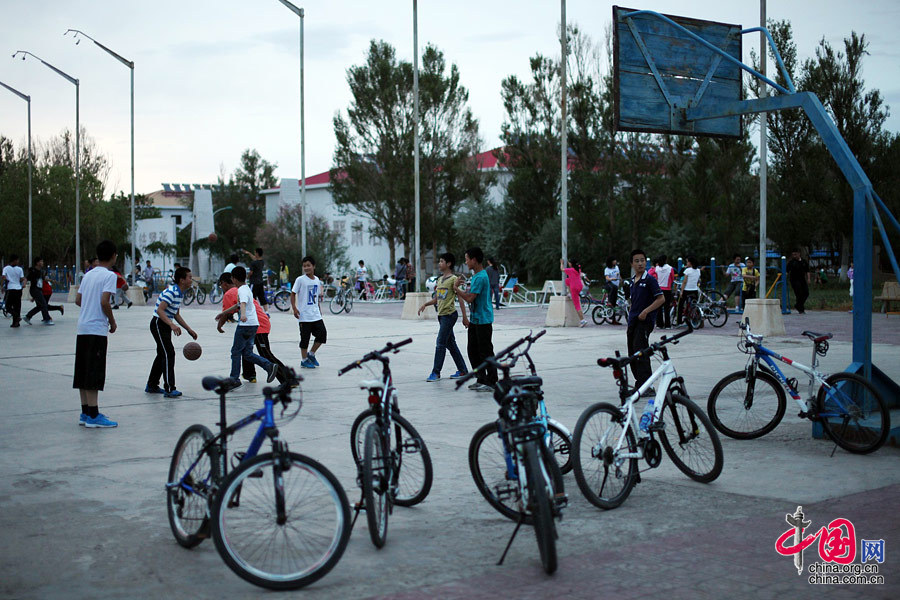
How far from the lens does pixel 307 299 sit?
1527cm

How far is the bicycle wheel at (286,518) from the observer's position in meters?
4.88

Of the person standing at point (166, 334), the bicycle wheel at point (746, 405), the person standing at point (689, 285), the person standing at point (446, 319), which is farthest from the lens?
the person standing at point (689, 285)

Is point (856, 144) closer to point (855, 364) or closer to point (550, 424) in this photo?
point (855, 364)

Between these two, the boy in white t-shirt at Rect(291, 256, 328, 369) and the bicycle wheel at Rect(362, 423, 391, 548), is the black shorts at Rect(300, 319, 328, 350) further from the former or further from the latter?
the bicycle wheel at Rect(362, 423, 391, 548)

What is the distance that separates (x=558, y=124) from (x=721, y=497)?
133 feet

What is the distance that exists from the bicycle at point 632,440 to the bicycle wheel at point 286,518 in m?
1.97

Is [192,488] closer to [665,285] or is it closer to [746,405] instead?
[746,405]

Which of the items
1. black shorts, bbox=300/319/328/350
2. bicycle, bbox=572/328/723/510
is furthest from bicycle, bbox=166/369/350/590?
black shorts, bbox=300/319/328/350

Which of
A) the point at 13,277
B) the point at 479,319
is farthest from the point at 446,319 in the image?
the point at 13,277

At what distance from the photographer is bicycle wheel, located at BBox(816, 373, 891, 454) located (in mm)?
8086

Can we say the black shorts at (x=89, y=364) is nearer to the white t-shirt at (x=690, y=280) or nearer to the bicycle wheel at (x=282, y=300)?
the white t-shirt at (x=690, y=280)

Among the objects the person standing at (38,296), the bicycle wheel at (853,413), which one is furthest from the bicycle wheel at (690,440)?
the person standing at (38,296)

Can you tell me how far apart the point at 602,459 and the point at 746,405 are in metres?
2.86

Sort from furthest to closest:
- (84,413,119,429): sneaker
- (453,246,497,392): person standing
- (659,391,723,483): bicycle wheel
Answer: (453,246,497,392): person standing
(84,413,119,429): sneaker
(659,391,723,483): bicycle wheel
